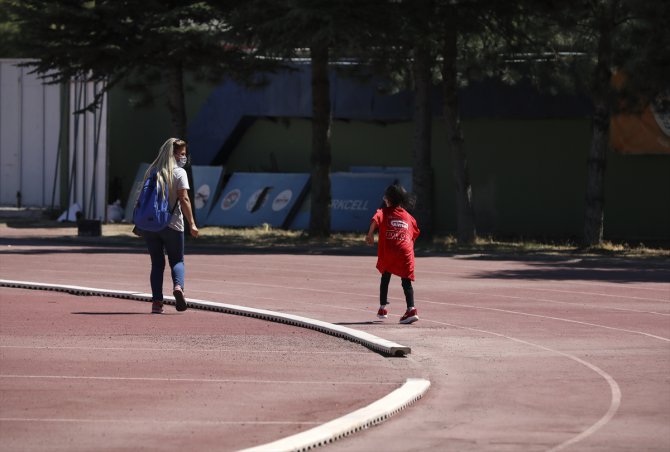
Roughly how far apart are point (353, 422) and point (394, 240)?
262 inches

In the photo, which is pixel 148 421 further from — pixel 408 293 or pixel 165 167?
pixel 165 167

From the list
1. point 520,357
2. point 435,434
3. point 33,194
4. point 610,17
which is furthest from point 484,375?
point 33,194

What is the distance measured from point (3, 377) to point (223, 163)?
32.8 m

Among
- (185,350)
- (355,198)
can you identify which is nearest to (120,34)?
(355,198)

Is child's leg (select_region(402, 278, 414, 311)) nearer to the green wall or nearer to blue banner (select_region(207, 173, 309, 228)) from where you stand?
the green wall

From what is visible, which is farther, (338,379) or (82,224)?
(82,224)

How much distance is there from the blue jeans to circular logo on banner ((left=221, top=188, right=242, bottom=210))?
993 inches

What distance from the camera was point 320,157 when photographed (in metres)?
32.7

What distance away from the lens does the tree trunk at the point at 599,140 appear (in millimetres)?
28719

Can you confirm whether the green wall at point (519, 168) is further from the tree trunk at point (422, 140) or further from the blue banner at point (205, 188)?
the tree trunk at point (422, 140)

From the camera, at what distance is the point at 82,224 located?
109 feet

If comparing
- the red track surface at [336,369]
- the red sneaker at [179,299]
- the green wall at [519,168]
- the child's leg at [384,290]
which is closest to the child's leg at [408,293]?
the child's leg at [384,290]

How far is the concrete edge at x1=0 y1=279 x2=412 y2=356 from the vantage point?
12.0 m

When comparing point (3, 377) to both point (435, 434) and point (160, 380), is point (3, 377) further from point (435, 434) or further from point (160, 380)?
point (435, 434)
